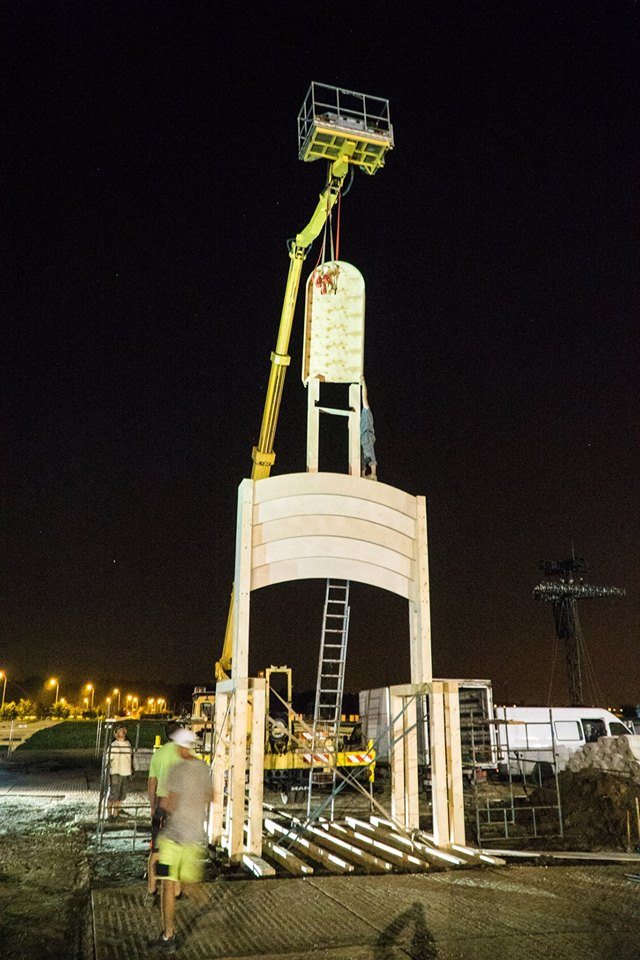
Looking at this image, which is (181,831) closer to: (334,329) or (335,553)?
(335,553)

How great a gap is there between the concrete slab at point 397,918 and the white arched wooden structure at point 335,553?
176cm

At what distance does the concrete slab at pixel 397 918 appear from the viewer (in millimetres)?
5012

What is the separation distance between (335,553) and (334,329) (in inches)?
123

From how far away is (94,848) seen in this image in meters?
9.54

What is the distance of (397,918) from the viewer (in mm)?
5723

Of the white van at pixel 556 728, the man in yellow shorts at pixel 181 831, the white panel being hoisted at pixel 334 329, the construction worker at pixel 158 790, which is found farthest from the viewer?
the white van at pixel 556 728

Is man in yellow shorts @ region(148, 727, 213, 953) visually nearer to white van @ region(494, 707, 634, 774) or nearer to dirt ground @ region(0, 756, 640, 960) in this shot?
dirt ground @ region(0, 756, 640, 960)

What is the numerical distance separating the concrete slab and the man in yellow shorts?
365 mm

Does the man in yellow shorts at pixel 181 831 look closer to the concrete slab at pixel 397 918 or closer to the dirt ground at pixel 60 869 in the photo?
the concrete slab at pixel 397 918

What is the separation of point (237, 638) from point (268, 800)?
31.3ft

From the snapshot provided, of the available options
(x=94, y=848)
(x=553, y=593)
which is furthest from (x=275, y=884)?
(x=553, y=593)

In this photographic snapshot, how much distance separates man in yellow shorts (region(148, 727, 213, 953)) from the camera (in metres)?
5.39

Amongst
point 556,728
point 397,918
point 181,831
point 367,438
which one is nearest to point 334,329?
point 367,438

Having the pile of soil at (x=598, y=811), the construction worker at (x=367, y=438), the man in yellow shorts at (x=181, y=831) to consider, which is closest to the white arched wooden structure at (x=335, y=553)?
the construction worker at (x=367, y=438)
